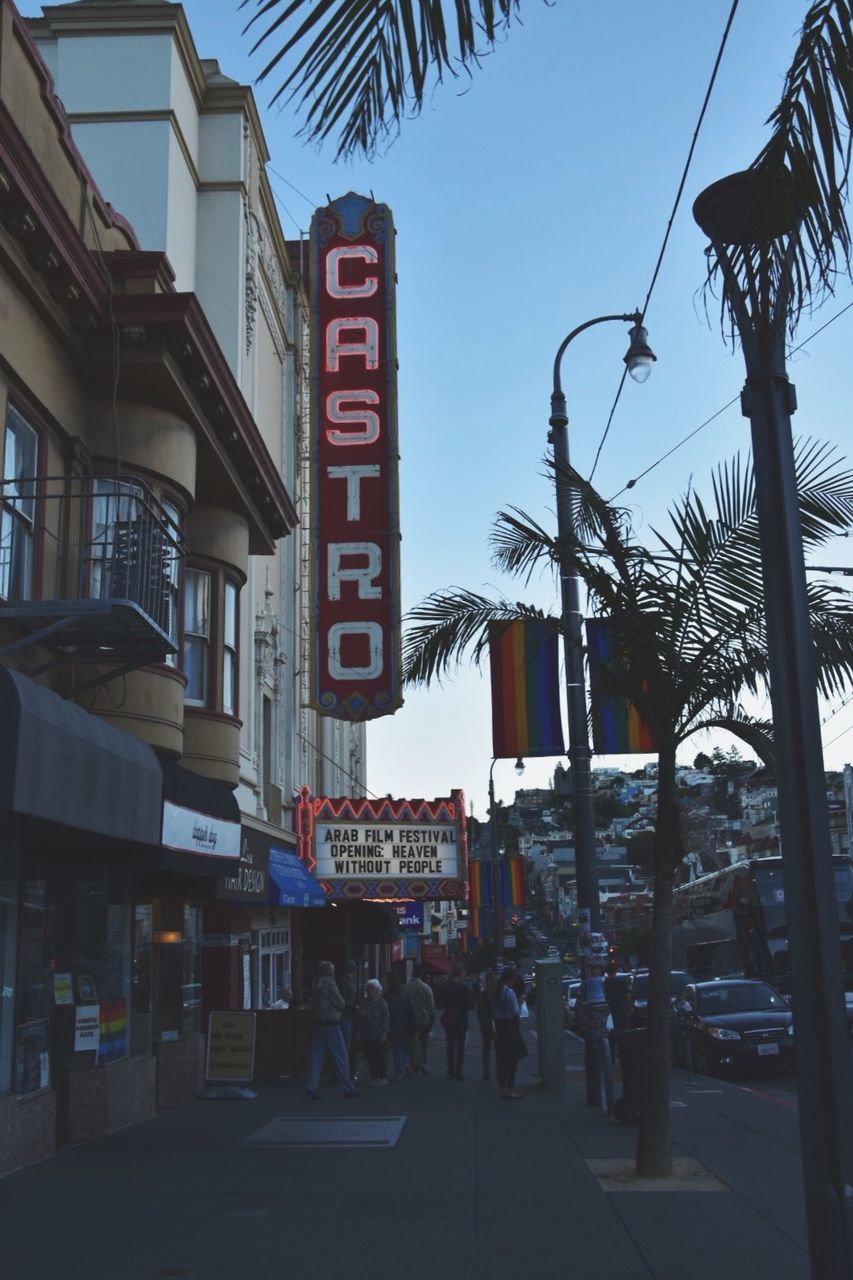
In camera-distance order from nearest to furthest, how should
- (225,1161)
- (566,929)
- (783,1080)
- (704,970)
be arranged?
(225,1161), (783,1080), (704,970), (566,929)

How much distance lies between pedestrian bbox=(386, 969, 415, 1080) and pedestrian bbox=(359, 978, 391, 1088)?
3.35 feet

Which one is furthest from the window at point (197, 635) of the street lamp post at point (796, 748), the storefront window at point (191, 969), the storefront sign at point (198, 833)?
the street lamp post at point (796, 748)

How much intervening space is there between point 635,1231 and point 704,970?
35.8 meters

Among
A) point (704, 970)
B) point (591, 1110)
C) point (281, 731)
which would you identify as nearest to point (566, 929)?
point (704, 970)

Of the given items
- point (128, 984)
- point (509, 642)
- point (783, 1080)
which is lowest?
point (783, 1080)

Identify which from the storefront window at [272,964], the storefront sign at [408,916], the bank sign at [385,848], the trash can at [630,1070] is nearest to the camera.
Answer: the trash can at [630,1070]

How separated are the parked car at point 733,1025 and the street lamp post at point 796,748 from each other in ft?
48.9

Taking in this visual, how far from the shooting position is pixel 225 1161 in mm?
11828

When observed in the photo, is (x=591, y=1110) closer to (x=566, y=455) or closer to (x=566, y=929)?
(x=566, y=455)

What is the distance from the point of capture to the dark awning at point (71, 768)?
866 centimetres

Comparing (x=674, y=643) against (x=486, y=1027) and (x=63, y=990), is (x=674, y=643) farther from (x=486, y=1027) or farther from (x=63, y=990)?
(x=486, y=1027)

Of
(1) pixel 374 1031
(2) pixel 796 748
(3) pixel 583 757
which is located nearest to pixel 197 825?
(3) pixel 583 757

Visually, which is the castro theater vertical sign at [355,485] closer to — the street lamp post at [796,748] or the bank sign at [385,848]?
the bank sign at [385,848]

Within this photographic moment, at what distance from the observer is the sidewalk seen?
7781 millimetres
